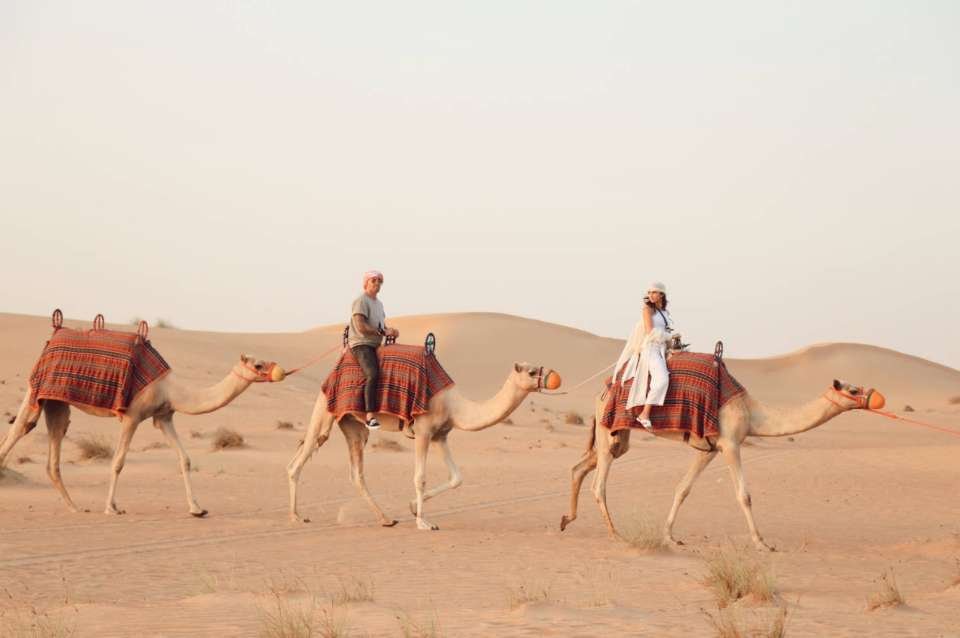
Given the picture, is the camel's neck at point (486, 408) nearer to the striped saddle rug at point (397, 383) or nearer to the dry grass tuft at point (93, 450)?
the striped saddle rug at point (397, 383)

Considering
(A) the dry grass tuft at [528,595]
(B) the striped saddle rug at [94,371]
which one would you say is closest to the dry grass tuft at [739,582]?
(A) the dry grass tuft at [528,595]

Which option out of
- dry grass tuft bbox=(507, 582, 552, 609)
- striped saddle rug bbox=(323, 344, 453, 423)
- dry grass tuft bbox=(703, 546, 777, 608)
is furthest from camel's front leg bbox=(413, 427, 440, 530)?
dry grass tuft bbox=(703, 546, 777, 608)

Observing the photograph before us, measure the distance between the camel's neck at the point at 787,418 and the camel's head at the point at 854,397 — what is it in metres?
0.15

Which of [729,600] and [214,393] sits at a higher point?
[214,393]

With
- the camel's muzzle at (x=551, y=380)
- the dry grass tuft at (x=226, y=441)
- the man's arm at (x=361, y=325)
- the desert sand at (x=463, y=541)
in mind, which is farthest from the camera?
the dry grass tuft at (x=226, y=441)

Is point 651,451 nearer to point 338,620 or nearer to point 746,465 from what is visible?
point 746,465

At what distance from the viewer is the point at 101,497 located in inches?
648

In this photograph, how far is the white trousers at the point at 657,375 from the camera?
12055mm

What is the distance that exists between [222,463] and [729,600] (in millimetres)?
14726

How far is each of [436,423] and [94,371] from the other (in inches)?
166

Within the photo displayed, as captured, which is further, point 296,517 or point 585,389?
point 585,389

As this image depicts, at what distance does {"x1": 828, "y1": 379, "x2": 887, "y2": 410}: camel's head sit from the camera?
11.0 metres

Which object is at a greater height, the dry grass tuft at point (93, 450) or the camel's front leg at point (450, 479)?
the camel's front leg at point (450, 479)

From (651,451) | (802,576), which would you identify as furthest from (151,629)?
(651,451)
